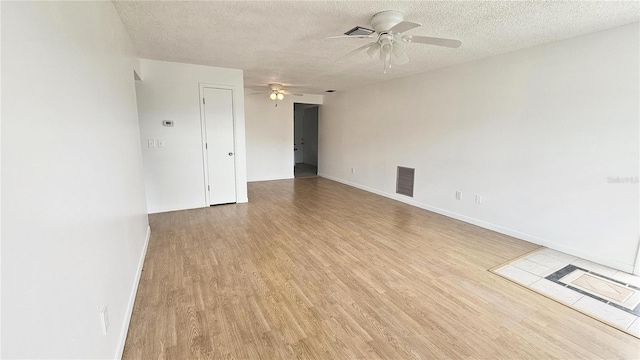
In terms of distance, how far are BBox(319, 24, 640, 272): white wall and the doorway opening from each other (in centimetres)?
492

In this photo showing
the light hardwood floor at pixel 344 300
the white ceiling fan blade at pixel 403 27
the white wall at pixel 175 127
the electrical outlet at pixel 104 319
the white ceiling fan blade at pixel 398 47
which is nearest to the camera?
the electrical outlet at pixel 104 319

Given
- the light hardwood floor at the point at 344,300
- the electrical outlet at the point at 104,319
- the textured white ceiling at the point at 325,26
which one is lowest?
the light hardwood floor at the point at 344,300

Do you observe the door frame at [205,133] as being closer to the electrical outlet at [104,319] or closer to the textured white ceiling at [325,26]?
the textured white ceiling at [325,26]

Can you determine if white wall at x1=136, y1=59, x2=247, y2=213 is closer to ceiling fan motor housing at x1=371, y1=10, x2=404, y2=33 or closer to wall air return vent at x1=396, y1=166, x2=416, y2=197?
ceiling fan motor housing at x1=371, y1=10, x2=404, y2=33

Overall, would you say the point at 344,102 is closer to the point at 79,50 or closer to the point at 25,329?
the point at 79,50

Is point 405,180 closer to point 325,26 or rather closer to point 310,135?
point 325,26

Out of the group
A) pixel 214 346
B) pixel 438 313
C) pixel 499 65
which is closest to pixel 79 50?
pixel 214 346

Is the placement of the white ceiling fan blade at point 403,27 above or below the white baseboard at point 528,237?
above

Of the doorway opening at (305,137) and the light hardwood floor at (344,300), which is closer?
the light hardwood floor at (344,300)

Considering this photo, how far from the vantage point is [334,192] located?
20.4 feet

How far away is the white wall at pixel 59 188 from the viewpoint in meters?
0.76

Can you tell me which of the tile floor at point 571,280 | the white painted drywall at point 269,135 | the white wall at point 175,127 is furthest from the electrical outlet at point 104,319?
the white painted drywall at point 269,135

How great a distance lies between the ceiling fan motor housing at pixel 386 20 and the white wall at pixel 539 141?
6.87ft

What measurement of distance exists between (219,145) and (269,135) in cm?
273
